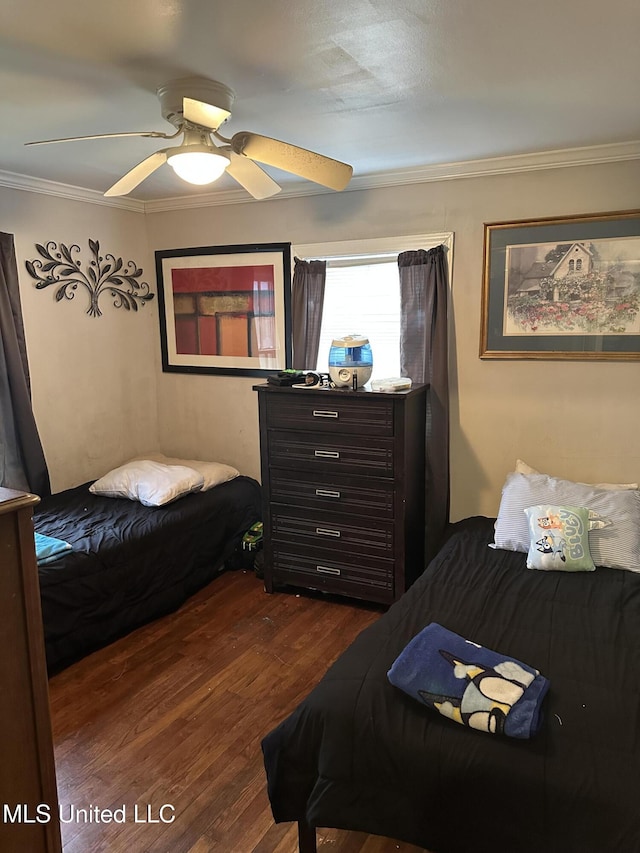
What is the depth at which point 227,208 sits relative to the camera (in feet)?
12.6

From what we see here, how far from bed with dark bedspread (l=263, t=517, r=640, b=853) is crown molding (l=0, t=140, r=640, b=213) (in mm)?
2112

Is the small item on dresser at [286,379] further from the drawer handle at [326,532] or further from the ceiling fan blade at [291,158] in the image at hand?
the ceiling fan blade at [291,158]

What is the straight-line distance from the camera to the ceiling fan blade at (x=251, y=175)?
2.23 metres

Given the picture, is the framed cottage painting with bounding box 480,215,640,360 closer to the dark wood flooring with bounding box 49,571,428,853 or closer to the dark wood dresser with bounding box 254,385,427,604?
the dark wood dresser with bounding box 254,385,427,604

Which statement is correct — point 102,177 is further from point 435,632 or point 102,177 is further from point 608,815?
point 608,815

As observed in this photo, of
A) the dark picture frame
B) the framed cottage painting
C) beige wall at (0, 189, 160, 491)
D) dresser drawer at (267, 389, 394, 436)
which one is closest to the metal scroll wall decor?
beige wall at (0, 189, 160, 491)

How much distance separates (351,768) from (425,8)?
2.04m

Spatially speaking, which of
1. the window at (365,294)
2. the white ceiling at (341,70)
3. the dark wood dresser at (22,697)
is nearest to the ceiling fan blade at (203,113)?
the white ceiling at (341,70)

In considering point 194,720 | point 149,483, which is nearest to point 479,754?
point 194,720

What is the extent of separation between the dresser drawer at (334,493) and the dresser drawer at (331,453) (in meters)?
0.05

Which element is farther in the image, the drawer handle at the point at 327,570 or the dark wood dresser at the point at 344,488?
the drawer handle at the point at 327,570

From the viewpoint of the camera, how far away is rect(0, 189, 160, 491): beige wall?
3.44 meters

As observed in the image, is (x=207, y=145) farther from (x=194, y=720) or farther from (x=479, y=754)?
(x=194, y=720)

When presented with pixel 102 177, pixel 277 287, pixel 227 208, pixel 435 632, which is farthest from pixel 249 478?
pixel 435 632
